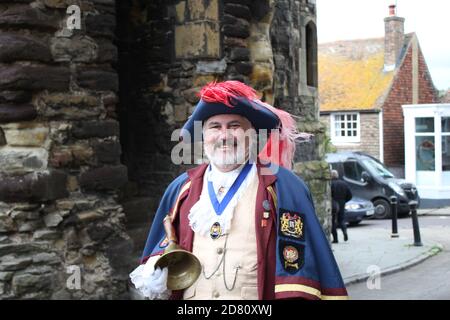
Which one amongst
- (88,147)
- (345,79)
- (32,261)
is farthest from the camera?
(345,79)

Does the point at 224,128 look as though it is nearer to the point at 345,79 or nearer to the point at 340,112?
the point at 340,112

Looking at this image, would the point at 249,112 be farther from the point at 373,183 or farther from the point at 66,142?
the point at 373,183

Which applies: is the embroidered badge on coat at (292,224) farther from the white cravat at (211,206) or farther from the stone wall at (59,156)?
the stone wall at (59,156)

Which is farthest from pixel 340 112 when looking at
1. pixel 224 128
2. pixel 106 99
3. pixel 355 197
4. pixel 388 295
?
pixel 224 128

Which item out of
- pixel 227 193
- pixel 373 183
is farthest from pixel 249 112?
pixel 373 183

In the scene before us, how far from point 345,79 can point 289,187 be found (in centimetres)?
2406

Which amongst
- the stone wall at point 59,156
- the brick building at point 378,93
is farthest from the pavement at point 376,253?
the brick building at point 378,93

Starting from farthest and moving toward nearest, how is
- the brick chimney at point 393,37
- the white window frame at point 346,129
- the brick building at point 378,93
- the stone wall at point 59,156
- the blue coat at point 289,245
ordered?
the brick chimney at point 393,37, the white window frame at point 346,129, the brick building at point 378,93, the stone wall at point 59,156, the blue coat at point 289,245

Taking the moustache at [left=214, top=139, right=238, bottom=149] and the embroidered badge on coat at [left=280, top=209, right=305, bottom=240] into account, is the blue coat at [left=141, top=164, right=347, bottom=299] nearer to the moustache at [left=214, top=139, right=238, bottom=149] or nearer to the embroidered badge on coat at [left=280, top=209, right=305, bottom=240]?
the embroidered badge on coat at [left=280, top=209, right=305, bottom=240]

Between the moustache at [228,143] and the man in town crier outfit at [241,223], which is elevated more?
the moustache at [228,143]

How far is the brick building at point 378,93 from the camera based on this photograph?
23.6 meters

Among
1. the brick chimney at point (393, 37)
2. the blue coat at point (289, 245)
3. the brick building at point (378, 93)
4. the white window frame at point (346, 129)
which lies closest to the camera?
the blue coat at point (289, 245)

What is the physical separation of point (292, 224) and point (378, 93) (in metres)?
22.2

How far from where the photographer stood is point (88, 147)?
510cm
